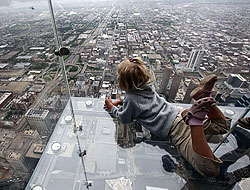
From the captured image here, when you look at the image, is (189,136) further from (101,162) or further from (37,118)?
(37,118)

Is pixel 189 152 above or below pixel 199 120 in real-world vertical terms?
below

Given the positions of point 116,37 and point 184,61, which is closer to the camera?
point 184,61

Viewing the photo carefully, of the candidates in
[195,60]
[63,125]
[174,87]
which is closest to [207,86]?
[63,125]

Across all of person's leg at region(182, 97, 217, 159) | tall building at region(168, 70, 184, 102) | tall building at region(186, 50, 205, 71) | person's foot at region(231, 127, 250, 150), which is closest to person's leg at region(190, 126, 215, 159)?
person's leg at region(182, 97, 217, 159)

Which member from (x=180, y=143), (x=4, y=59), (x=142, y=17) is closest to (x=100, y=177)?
(x=180, y=143)

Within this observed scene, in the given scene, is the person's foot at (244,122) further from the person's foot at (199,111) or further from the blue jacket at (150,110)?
the person's foot at (199,111)

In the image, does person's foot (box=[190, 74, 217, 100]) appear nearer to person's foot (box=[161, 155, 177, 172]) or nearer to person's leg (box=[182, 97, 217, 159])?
person's leg (box=[182, 97, 217, 159])

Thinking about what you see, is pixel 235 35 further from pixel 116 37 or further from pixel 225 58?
pixel 116 37

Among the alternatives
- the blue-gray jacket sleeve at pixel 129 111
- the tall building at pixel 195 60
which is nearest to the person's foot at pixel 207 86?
the blue-gray jacket sleeve at pixel 129 111
